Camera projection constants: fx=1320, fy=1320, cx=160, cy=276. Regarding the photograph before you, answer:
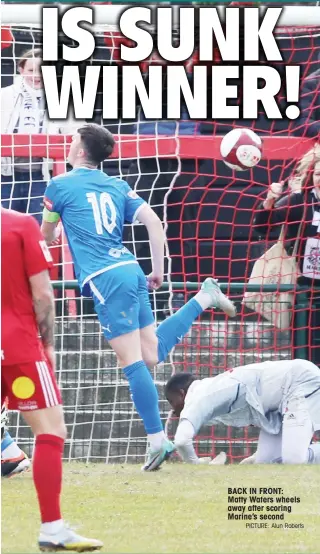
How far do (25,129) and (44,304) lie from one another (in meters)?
5.45

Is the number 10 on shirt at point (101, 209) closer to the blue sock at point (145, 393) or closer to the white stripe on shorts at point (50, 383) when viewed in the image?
the blue sock at point (145, 393)

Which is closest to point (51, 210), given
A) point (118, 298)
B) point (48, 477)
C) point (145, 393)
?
point (118, 298)

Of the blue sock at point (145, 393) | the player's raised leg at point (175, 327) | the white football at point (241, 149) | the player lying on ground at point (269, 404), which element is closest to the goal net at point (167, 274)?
the white football at point (241, 149)

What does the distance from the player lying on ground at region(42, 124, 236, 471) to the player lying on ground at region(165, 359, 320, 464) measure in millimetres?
640

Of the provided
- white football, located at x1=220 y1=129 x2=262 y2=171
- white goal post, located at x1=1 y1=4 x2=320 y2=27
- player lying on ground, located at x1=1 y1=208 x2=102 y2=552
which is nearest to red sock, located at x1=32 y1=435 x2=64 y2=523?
player lying on ground, located at x1=1 y1=208 x2=102 y2=552

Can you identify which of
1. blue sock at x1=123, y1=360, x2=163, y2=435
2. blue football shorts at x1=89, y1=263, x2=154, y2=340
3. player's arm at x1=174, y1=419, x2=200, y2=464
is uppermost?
blue football shorts at x1=89, y1=263, x2=154, y2=340

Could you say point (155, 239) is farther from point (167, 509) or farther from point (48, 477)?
point (48, 477)

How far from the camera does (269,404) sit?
8.92m

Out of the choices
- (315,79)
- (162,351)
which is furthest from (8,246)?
(315,79)

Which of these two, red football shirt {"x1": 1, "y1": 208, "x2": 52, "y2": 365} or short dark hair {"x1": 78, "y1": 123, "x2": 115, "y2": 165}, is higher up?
short dark hair {"x1": 78, "y1": 123, "x2": 115, "y2": 165}

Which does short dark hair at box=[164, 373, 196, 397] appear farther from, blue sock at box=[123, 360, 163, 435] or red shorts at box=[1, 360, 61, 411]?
red shorts at box=[1, 360, 61, 411]

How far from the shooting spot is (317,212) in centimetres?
1020

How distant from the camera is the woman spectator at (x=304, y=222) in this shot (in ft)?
33.3

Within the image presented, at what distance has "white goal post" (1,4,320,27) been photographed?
955 cm
